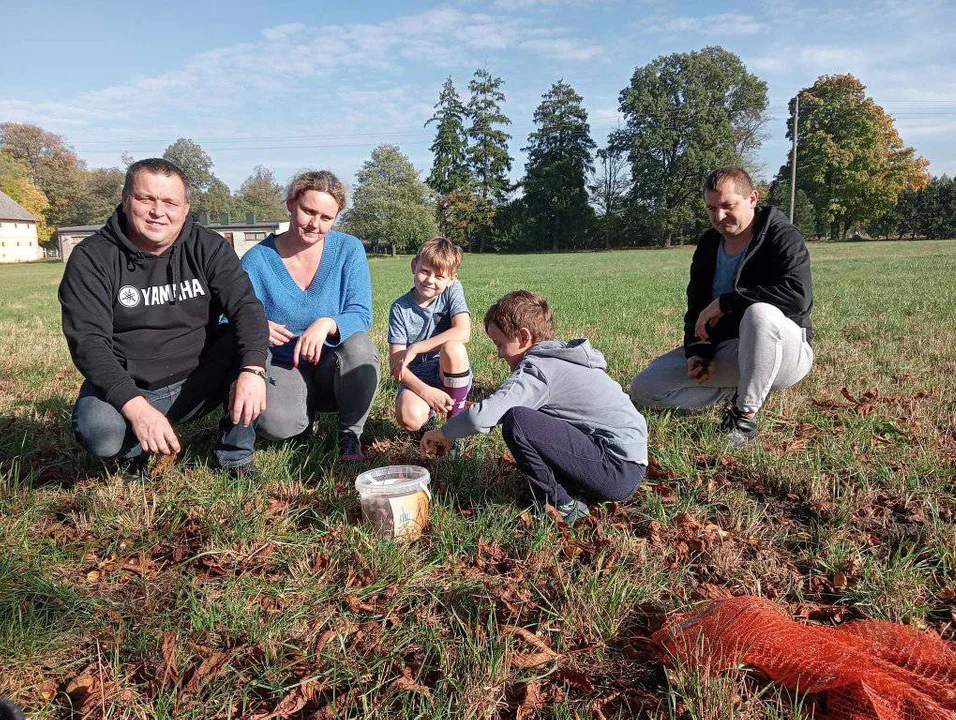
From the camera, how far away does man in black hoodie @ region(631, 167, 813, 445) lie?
4.01 meters

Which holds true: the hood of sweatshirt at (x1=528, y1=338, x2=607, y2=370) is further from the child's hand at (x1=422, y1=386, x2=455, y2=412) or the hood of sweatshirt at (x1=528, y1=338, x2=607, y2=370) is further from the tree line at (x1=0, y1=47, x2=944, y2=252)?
the tree line at (x1=0, y1=47, x2=944, y2=252)

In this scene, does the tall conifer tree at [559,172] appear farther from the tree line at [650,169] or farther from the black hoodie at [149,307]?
the black hoodie at [149,307]

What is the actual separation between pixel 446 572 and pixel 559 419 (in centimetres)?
87

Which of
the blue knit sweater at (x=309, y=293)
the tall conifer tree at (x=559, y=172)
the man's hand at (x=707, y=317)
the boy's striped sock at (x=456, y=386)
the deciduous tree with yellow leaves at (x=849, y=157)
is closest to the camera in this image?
the blue knit sweater at (x=309, y=293)

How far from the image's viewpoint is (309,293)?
3904 mm

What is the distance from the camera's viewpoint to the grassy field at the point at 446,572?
73.4 inches

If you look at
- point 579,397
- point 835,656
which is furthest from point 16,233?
point 835,656

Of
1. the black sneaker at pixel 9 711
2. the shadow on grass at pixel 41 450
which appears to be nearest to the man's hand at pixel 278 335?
the shadow on grass at pixel 41 450

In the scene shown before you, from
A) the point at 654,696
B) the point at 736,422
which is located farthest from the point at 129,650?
the point at 736,422

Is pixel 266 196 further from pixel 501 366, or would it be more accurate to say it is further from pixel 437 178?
pixel 501 366

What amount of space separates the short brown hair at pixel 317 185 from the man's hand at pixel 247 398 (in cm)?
112

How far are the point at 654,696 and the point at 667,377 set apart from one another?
2938mm

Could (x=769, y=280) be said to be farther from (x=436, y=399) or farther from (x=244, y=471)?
(x=244, y=471)

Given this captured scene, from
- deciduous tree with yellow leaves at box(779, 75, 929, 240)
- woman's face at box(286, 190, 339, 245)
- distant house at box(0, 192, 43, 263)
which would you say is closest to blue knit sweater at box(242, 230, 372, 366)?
woman's face at box(286, 190, 339, 245)
